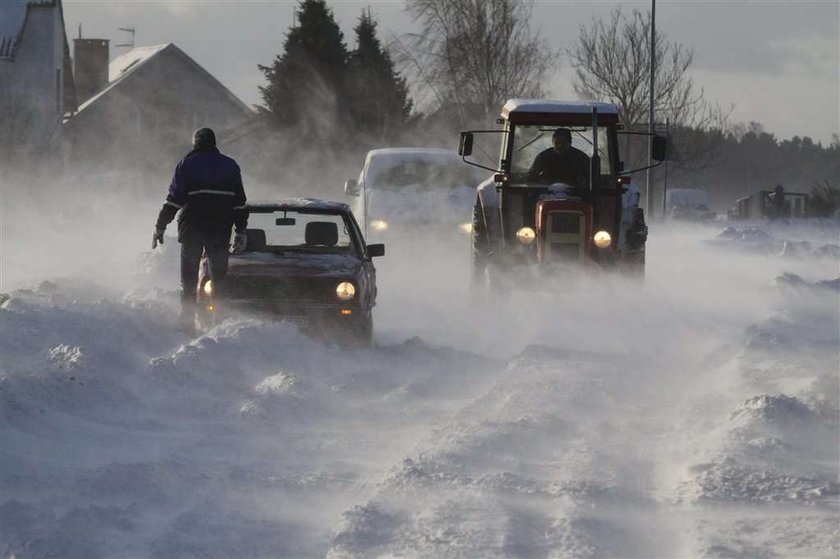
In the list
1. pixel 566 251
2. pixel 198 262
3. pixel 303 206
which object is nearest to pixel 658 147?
Answer: pixel 566 251

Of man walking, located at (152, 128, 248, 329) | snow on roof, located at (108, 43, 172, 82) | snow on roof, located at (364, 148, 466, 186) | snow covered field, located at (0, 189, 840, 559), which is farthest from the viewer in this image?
snow on roof, located at (108, 43, 172, 82)

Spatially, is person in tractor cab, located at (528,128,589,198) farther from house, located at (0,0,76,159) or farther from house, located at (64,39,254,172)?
house, located at (64,39,254,172)

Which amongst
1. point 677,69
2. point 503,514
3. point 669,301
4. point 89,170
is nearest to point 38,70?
point 89,170

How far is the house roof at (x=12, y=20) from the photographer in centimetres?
5344

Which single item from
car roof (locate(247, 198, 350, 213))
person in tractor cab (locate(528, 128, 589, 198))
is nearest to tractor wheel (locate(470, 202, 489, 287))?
person in tractor cab (locate(528, 128, 589, 198))

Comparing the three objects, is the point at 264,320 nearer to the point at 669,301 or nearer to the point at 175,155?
the point at 669,301

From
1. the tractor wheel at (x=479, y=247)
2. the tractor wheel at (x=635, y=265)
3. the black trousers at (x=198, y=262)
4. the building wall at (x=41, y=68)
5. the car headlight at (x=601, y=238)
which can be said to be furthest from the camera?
the building wall at (x=41, y=68)

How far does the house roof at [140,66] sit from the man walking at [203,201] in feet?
185

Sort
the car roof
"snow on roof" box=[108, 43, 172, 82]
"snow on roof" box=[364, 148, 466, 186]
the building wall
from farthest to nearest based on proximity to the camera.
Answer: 1. "snow on roof" box=[108, 43, 172, 82]
2. the building wall
3. "snow on roof" box=[364, 148, 466, 186]
4. the car roof

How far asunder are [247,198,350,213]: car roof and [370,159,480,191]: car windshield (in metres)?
8.33

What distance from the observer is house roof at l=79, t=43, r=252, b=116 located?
68625mm

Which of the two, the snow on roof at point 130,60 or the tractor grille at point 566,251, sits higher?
the snow on roof at point 130,60

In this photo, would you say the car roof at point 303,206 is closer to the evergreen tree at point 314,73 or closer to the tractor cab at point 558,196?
the tractor cab at point 558,196

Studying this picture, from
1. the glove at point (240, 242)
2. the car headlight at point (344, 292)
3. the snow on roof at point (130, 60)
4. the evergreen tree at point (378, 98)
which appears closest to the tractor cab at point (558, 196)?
the glove at point (240, 242)
